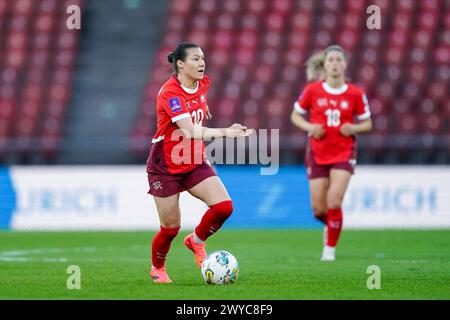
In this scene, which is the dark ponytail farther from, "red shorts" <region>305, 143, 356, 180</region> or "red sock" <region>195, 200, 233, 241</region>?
"red shorts" <region>305, 143, 356, 180</region>

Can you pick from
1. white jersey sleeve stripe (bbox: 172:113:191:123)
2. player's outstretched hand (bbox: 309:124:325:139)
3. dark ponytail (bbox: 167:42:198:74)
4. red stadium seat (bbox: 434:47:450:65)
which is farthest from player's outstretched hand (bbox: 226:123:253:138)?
red stadium seat (bbox: 434:47:450:65)

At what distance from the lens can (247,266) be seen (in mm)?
10242

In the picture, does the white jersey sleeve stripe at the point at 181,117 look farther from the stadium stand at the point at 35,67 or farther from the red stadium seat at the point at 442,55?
the red stadium seat at the point at 442,55

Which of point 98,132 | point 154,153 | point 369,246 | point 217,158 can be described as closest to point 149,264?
point 154,153

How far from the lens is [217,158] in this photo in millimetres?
16453

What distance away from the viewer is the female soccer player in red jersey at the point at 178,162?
8.63m

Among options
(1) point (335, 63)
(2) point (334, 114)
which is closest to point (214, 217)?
(2) point (334, 114)

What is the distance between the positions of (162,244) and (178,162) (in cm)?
74

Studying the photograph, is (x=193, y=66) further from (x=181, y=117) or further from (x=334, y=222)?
(x=334, y=222)

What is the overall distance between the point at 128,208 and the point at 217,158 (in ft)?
6.05

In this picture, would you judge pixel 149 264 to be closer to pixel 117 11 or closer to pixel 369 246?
pixel 369 246

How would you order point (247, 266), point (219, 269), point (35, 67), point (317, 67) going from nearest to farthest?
1. point (219, 269)
2. point (247, 266)
3. point (317, 67)
4. point (35, 67)

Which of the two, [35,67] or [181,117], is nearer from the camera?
[181,117]

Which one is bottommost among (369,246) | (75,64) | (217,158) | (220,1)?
(369,246)
